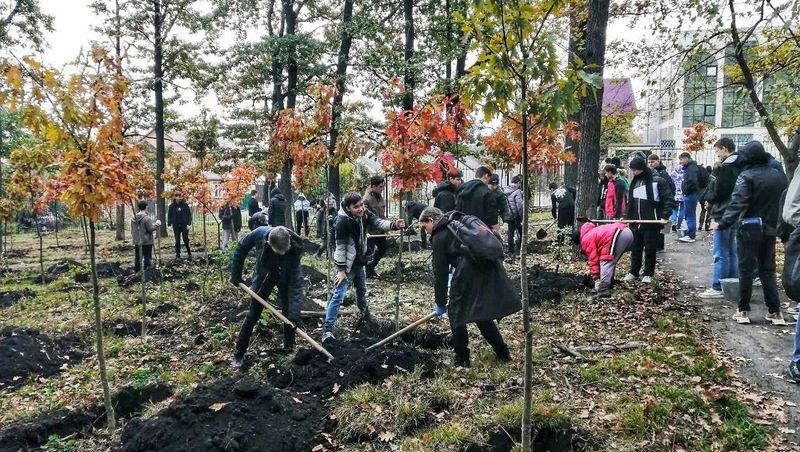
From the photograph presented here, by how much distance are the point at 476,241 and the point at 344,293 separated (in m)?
2.12

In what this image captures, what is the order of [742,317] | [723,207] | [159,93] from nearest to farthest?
[742,317] → [723,207] → [159,93]

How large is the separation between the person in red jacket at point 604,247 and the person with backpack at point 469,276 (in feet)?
8.59

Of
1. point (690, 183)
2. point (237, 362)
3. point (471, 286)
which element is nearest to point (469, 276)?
point (471, 286)

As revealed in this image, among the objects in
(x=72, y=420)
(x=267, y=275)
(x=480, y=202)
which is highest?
(x=480, y=202)

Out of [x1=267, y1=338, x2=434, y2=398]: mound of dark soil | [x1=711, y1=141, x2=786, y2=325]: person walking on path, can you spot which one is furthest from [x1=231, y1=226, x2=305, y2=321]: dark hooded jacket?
[x1=711, y1=141, x2=786, y2=325]: person walking on path

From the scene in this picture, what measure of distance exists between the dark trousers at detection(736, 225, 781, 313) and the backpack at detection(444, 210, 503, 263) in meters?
2.64

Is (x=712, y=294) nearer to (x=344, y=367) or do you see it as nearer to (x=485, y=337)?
(x=485, y=337)

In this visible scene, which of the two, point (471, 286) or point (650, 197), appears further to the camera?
point (650, 197)

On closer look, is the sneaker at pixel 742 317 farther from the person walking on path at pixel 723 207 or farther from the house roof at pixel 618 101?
the house roof at pixel 618 101

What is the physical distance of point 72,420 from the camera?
5.00m

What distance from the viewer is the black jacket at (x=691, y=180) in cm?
1040

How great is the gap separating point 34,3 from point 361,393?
20.6m

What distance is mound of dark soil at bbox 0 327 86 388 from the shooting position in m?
6.23

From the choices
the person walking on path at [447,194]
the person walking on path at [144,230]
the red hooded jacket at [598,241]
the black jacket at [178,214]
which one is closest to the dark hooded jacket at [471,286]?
the red hooded jacket at [598,241]
